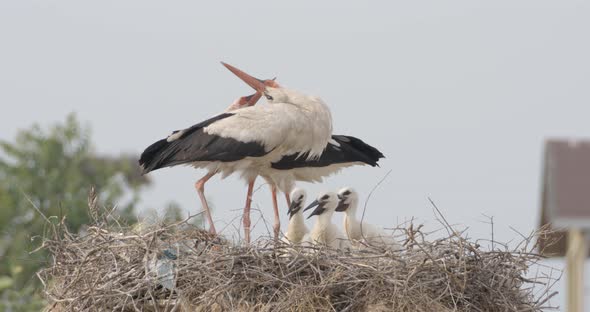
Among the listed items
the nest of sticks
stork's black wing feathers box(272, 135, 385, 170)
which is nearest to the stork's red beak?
stork's black wing feathers box(272, 135, 385, 170)

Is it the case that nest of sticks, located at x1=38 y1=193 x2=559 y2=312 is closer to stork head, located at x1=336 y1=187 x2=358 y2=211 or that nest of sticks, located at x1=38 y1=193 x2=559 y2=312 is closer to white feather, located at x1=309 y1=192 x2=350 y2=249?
white feather, located at x1=309 y1=192 x2=350 y2=249

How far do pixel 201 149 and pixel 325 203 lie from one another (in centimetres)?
101

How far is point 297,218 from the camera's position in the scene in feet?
29.5

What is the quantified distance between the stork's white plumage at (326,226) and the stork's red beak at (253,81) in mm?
1043

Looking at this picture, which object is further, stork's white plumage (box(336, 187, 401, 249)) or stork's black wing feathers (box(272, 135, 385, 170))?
stork's black wing feathers (box(272, 135, 385, 170))

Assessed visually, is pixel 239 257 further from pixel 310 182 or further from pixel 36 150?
pixel 36 150

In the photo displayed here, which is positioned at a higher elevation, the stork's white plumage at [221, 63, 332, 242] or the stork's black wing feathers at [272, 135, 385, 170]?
the stork's white plumage at [221, 63, 332, 242]

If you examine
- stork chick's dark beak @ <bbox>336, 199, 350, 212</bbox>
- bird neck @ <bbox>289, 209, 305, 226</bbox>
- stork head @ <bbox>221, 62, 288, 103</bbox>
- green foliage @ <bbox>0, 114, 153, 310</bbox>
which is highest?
stork head @ <bbox>221, 62, 288, 103</bbox>

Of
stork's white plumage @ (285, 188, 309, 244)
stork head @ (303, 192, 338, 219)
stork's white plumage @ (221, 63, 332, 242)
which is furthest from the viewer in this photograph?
stork's white plumage @ (221, 63, 332, 242)

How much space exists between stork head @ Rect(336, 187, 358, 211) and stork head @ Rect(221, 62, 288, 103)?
818 millimetres

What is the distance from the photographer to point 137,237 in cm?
777

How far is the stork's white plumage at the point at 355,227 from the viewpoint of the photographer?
27.7 feet

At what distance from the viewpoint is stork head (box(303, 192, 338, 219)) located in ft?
28.9

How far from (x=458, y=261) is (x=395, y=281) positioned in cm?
44
